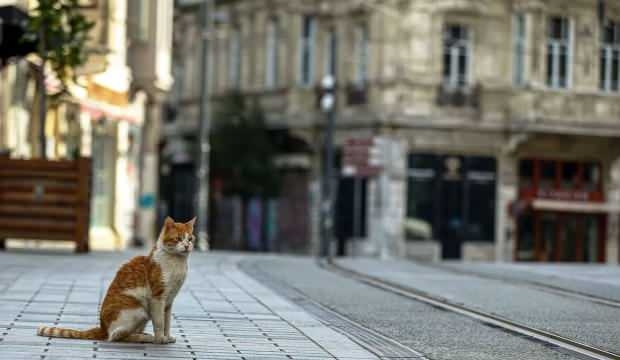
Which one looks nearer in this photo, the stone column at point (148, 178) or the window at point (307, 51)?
the stone column at point (148, 178)

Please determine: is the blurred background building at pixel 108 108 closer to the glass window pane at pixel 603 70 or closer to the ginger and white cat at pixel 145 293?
the glass window pane at pixel 603 70

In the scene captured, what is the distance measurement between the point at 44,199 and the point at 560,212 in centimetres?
2721

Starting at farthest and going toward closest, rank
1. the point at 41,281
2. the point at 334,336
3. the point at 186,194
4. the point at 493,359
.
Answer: the point at 186,194 → the point at 41,281 → the point at 334,336 → the point at 493,359

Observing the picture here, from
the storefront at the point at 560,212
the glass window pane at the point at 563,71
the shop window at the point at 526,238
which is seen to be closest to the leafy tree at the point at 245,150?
the shop window at the point at 526,238

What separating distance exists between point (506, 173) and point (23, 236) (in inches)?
1020

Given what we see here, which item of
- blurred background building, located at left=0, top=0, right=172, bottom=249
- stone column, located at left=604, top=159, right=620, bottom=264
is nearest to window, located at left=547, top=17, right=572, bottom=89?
stone column, located at left=604, top=159, right=620, bottom=264

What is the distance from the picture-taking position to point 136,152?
43531 mm

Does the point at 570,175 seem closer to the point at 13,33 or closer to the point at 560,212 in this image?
the point at 560,212

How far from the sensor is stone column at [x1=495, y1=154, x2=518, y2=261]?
51.1m

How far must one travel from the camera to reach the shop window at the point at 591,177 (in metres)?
53.3

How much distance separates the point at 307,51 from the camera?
5372cm

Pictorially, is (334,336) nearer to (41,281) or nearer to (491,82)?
(41,281)

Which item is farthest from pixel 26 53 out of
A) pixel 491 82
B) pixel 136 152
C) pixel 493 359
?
pixel 491 82

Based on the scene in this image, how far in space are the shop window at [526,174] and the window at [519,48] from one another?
253 centimetres
